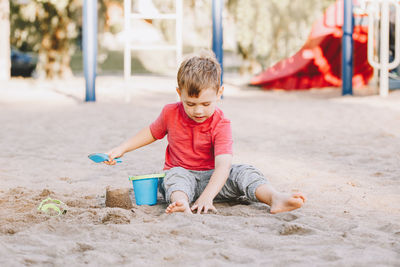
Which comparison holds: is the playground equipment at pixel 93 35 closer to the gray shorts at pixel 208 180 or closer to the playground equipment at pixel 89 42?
the playground equipment at pixel 89 42

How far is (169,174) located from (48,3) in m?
9.99

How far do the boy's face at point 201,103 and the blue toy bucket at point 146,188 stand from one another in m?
0.32

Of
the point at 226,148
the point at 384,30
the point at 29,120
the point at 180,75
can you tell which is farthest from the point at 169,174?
the point at 384,30

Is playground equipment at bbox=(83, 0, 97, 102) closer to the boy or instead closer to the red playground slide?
the red playground slide

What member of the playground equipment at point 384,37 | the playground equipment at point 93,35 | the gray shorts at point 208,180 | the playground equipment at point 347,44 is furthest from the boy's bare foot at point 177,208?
the playground equipment at point 347,44

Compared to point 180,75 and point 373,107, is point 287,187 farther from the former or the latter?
point 373,107

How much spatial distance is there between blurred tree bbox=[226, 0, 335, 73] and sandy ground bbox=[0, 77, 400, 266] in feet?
25.7

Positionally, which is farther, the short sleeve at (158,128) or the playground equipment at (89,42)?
the playground equipment at (89,42)

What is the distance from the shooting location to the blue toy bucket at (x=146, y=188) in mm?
2473

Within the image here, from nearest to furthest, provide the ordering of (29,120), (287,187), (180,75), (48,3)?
1. (180,75)
2. (287,187)
3. (29,120)
4. (48,3)

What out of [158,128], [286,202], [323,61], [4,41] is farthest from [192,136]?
[4,41]

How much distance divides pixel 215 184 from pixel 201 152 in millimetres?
274

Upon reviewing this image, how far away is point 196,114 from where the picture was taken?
8.17 feet

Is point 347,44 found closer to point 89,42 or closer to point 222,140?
point 89,42
